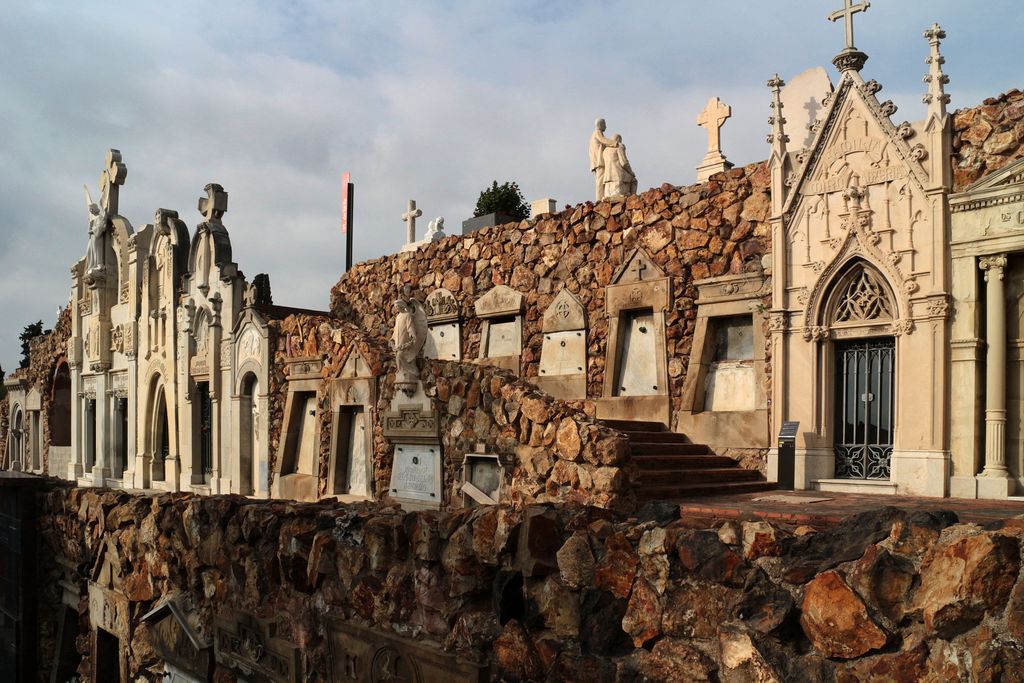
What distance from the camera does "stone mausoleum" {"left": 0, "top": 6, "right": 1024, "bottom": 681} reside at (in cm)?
381

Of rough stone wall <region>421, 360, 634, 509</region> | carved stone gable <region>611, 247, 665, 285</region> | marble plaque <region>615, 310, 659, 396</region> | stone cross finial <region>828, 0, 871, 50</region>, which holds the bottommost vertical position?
rough stone wall <region>421, 360, 634, 509</region>

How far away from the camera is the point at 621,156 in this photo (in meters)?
14.6

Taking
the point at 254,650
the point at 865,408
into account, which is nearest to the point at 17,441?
the point at 254,650

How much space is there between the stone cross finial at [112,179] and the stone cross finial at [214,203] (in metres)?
5.18

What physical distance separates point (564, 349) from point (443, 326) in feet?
10.6

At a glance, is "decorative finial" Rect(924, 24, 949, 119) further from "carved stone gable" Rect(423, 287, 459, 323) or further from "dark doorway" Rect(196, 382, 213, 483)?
"dark doorway" Rect(196, 382, 213, 483)

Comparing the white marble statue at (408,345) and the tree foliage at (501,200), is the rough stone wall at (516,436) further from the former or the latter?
the tree foliage at (501,200)

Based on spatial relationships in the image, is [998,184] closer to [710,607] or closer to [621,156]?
[621,156]

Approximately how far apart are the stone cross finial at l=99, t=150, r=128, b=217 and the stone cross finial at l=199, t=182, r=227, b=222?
5178 millimetres

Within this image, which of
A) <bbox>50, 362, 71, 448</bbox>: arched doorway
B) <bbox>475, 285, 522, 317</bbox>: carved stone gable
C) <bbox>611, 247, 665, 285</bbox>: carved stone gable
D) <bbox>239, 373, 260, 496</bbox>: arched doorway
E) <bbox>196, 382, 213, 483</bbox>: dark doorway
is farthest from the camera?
<bbox>50, 362, 71, 448</bbox>: arched doorway

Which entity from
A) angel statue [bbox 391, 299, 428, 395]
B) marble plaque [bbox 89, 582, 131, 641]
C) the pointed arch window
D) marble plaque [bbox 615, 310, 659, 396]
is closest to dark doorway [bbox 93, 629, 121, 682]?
marble plaque [bbox 89, 582, 131, 641]

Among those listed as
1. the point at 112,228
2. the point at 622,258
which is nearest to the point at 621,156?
the point at 622,258

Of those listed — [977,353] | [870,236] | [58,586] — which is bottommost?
[58,586]

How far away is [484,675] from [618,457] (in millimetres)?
3427
